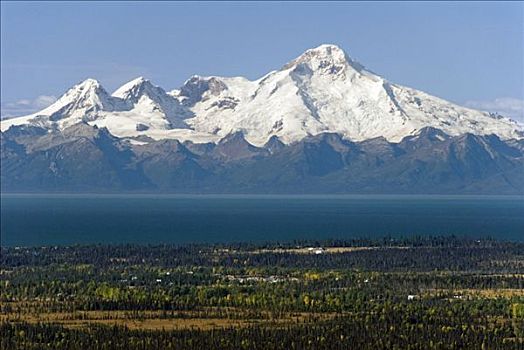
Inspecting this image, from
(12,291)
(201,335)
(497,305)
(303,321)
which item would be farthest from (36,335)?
(497,305)

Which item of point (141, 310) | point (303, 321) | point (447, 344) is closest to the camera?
point (447, 344)

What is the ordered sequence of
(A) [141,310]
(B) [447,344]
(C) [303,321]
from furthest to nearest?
(A) [141,310], (C) [303,321], (B) [447,344]

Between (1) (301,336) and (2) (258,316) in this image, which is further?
(2) (258,316)

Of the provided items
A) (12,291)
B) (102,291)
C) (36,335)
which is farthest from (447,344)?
(12,291)

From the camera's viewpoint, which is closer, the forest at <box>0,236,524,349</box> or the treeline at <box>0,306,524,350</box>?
the treeline at <box>0,306,524,350</box>

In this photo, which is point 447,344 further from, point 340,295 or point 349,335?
point 340,295

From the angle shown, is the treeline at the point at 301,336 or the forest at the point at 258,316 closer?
the treeline at the point at 301,336

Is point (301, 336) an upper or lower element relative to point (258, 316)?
upper

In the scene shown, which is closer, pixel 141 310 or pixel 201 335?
pixel 201 335

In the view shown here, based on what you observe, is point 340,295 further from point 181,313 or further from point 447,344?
point 447,344
